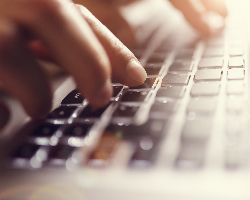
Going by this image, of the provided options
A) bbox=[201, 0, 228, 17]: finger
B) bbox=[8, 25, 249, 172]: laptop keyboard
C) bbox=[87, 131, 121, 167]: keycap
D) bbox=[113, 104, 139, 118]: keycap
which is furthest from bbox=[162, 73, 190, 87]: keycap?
bbox=[201, 0, 228, 17]: finger

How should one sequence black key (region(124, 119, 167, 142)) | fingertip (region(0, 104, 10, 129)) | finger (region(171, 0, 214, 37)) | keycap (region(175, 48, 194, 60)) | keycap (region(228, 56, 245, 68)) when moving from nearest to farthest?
black key (region(124, 119, 167, 142)) < fingertip (region(0, 104, 10, 129)) < keycap (region(228, 56, 245, 68)) < keycap (region(175, 48, 194, 60)) < finger (region(171, 0, 214, 37))

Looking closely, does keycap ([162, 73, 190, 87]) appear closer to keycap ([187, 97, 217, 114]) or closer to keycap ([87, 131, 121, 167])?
keycap ([187, 97, 217, 114])

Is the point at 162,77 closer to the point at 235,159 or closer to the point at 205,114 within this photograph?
the point at 205,114

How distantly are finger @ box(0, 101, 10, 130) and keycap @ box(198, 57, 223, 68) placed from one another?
0.41 m

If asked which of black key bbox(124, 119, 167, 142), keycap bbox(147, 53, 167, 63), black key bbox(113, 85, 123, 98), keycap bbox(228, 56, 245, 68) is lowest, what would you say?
black key bbox(124, 119, 167, 142)

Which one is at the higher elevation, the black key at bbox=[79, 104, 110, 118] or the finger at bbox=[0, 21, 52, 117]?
the black key at bbox=[79, 104, 110, 118]

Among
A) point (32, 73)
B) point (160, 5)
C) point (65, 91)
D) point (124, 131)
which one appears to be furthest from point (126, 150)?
point (160, 5)

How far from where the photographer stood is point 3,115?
29.0 inches

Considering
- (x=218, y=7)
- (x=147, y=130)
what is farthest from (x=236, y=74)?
(x=218, y=7)

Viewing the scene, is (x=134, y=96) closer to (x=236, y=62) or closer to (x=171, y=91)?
(x=171, y=91)

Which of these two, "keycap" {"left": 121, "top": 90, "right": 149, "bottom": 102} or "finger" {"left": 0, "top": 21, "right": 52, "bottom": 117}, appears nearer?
"finger" {"left": 0, "top": 21, "right": 52, "bottom": 117}

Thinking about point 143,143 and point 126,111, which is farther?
point 126,111

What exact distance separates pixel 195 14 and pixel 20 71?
0.67 metres

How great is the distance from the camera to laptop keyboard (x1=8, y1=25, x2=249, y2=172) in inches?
22.2
